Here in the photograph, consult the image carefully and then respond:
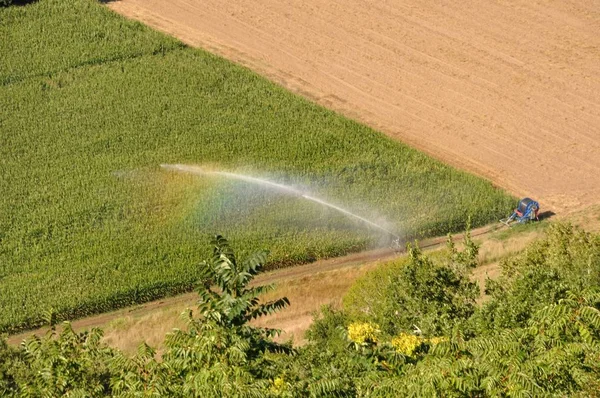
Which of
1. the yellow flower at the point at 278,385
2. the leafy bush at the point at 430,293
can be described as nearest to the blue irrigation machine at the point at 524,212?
the leafy bush at the point at 430,293

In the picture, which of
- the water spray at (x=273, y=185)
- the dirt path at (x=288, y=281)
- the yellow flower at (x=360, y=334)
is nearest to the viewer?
the yellow flower at (x=360, y=334)

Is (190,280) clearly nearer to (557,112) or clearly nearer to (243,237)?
(243,237)

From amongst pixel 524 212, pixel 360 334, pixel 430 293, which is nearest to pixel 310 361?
pixel 360 334

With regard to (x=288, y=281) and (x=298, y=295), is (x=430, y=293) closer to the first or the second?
(x=298, y=295)

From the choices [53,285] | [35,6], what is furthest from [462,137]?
[35,6]

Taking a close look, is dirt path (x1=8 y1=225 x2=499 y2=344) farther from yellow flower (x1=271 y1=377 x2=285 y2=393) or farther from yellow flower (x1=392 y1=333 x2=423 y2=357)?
yellow flower (x1=271 y1=377 x2=285 y2=393)

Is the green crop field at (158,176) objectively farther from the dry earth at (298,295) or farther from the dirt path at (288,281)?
the dry earth at (298,295)
